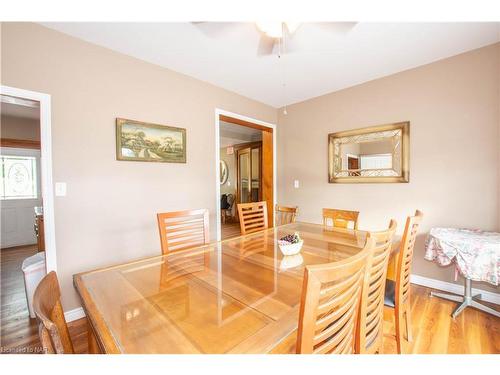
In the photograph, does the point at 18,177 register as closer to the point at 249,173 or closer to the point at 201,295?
the point at 249,173

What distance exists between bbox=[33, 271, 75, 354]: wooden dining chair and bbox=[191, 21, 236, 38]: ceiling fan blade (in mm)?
1839

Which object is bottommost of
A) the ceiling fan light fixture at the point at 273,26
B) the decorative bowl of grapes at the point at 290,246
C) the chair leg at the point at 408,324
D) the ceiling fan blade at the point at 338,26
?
the chair leg at the point at 408,324

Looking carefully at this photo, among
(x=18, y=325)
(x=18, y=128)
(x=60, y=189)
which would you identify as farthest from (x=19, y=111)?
(x=18, y=325)

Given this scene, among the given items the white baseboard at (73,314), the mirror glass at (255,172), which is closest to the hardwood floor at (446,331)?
the white baseboard at (73,314)

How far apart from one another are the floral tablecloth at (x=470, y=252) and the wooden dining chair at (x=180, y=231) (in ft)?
6.89

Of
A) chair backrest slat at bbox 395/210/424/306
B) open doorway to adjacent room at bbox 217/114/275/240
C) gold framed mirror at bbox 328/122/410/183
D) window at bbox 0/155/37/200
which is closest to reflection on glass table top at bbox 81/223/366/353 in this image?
chair backrest slat at bbox 395/210/424/306

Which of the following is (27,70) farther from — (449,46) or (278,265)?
(449,46)

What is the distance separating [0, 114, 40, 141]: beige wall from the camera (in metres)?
3.72

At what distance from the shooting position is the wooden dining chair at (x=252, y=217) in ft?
7.02

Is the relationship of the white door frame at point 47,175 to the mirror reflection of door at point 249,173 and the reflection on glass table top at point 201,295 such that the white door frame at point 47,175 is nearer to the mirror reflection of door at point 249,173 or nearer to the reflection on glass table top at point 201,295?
the reflection on glass table top at point 201,295

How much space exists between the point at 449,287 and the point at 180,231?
9.32 feet

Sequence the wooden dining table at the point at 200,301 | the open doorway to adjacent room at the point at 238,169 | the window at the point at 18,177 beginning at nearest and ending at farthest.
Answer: the wooden dining table at the point at 200,301 < the window at the point at 18,177 < the open doorway to adjacent room at the point at 238,169

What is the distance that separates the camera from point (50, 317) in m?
0.63

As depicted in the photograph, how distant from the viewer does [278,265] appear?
49.3 inches
